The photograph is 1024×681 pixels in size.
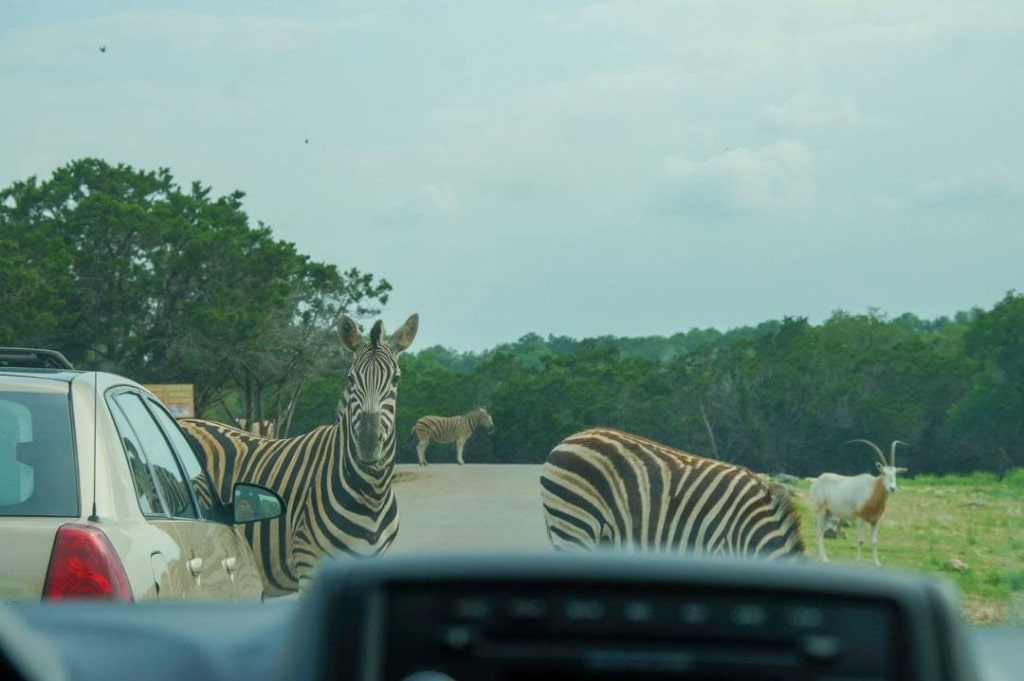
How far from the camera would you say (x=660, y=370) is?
29.8m

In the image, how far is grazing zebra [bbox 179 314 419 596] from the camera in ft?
38.2

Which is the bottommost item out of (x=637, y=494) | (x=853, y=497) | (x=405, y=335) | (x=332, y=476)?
(x=853, y=497)

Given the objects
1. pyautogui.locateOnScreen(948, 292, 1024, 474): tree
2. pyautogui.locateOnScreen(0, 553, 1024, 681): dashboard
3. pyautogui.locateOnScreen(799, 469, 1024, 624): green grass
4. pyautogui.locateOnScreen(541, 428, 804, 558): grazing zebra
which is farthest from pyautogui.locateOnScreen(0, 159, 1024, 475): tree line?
pyautogui.locateOnScreen(0, 553, 1024, 681): dashboard

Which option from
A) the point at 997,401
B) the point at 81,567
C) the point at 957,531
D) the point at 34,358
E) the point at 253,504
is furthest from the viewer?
the point at 997,401

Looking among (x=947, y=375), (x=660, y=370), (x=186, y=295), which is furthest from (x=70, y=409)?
(x=186, y=295)

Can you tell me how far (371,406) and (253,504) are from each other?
245 inches

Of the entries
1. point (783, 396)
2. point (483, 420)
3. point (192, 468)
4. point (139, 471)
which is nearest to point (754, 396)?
point (783, 396)

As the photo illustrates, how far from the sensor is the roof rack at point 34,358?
17.1 ft

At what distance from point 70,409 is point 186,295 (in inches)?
1376

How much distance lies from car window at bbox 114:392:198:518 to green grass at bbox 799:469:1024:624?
1107cm

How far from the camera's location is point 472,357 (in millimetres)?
39344

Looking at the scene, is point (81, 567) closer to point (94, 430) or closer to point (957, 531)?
point (94, 430)

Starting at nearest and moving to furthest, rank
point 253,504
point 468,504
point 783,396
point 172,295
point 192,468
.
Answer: point 253,504 → point 192,468 → point 468,504 → point 783,396 → point 172,295

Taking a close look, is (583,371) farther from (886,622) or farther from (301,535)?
(886,622)
